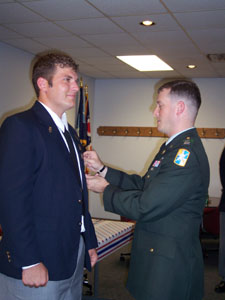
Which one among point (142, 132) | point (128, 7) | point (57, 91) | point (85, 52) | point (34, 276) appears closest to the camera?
point (34, 276)

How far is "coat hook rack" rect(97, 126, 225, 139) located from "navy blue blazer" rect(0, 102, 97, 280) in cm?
563

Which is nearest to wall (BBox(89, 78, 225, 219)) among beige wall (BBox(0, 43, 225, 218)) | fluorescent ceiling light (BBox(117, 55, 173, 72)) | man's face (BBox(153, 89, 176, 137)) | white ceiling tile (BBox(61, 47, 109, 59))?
beige wall (BBox(0, 43, 225, 218))

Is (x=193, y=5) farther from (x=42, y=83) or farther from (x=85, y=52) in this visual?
(x=85, y=52)

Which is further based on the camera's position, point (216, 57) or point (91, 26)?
point (216, 57)

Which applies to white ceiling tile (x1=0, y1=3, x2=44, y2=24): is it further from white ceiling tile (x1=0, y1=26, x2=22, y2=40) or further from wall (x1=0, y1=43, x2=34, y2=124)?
wall (x1=0, y1=43, x2=34, y2=124)

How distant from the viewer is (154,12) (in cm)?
374

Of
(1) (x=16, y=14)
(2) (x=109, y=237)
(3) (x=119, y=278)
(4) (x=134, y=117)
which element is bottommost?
(3) (x=119, y=278)

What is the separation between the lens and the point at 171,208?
1820 mm

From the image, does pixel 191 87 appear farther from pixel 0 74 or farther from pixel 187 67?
pixel 187 67

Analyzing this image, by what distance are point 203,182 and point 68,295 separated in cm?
87

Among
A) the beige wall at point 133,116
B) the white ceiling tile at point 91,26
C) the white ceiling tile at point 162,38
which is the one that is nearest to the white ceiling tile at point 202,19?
the white ceiling tile at point 162,38

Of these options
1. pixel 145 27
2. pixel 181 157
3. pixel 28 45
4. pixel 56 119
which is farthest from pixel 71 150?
pixel 28 45

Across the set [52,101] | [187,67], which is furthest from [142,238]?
[187,67]

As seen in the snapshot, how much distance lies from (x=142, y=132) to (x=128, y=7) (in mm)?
4115
